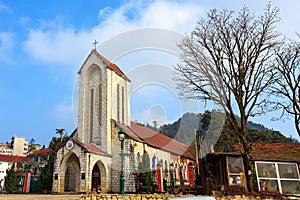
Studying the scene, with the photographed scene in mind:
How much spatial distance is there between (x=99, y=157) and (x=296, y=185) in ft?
50.9

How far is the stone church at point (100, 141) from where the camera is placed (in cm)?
2406

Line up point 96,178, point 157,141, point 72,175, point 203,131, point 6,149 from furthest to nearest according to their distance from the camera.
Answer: point 6,149 < point 203,131 < point 157,141 < point 72,175 < point 96,178

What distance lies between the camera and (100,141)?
2689 cm

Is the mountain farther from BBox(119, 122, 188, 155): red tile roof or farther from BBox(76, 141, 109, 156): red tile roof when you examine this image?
BBox(76, 141, 109, 156): red tile roof

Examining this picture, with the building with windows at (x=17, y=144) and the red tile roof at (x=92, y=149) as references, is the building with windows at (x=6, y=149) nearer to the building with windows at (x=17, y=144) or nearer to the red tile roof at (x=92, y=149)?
the building with windows at (x=17, y=144)

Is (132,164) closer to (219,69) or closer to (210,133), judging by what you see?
(219,69)

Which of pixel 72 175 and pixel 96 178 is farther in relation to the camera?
pixel 72 175

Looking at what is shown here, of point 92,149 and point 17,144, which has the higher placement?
point 17,144

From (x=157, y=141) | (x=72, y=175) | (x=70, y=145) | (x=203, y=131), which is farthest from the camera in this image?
(x=203, y=131)

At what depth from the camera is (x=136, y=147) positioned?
2633cm

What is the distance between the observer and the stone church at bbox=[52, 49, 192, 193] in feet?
78.9

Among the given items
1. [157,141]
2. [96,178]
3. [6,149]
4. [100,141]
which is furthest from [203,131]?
[6,149]

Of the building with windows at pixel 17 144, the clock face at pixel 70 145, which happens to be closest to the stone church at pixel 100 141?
the clock face at pixel 70 145

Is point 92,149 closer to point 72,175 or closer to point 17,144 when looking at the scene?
point 72,175
